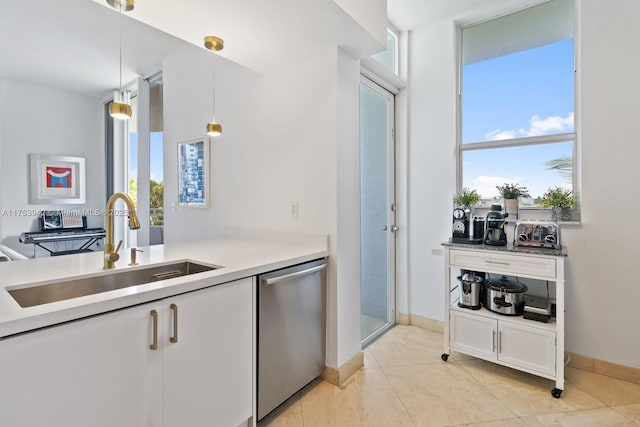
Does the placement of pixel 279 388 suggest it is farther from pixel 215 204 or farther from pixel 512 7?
pixel 512 7

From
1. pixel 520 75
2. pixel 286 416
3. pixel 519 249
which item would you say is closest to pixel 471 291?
pixel 519 249

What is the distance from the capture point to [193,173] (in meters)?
3.14

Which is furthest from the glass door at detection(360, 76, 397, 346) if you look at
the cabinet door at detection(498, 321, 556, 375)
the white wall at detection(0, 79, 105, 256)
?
the white wall at detection(0, 79, 105, 256)

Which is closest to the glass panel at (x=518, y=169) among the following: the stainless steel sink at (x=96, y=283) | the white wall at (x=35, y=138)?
the stainless steel sink at (x=96, y=283)

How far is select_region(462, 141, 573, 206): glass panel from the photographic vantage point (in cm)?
241

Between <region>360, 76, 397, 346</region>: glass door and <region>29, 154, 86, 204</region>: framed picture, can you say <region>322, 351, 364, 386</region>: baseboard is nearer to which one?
<region>360, 76, 397, 346</region>: glass door

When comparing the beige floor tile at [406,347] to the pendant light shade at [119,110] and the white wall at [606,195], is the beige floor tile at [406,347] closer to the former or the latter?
the white wall at [606,195]

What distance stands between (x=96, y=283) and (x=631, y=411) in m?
2.90

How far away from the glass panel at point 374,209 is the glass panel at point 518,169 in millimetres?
741

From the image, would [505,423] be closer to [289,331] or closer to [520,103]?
[289,331]

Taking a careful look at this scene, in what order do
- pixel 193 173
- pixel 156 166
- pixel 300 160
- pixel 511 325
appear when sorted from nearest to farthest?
1. pixel 511 325
2. pixel 300 160
3. pixel 193 173
4. pixel 156 166

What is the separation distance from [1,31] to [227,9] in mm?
2787

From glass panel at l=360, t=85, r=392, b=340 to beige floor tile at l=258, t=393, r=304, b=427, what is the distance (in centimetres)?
98

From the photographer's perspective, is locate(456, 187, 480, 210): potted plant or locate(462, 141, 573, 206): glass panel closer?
locate(462, 141, 573, 206): glass panel
